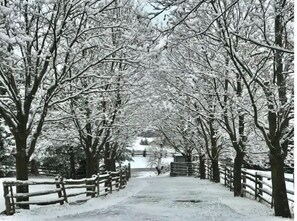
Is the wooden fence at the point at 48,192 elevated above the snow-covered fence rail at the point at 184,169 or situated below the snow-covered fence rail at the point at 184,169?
above

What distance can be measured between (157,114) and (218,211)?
871 inches

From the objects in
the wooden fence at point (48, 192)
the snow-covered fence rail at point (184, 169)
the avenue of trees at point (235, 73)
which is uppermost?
the avenue of trees at point (235, 73)

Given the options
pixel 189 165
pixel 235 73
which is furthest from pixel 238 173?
pixel 189 165

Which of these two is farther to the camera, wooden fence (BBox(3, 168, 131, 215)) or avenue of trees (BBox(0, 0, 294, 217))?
wooden fence (BBox(3, 168, 131, 215))

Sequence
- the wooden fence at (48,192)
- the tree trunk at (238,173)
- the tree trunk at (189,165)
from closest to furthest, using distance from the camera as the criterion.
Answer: the wooden fence at (48,192) < the tree trunk at (238,173) < the tree trunk at (189,165)

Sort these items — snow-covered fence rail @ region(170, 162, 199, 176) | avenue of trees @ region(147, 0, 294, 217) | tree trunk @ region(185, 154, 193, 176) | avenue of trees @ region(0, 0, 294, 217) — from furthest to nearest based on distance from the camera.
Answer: tree trunk @ region(185, 154, 193, 176) → snow-covered fence rail @ region(170, 162, 199, 176) → avenue of trees @ region(0, 0, 294, 217) → avenue of trees @ region(147, 0, 294, 217)

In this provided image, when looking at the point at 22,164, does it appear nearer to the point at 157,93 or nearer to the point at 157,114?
the point at 157,93

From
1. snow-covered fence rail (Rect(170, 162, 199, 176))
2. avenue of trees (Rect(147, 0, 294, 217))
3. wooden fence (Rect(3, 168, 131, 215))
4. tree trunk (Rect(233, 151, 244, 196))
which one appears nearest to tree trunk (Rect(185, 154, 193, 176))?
snow-covered fence rail (Rect(170, 162, 199, 176))

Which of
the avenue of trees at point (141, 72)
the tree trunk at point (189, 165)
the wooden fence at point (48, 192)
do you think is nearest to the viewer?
the avenue of trees at point (141, 72)

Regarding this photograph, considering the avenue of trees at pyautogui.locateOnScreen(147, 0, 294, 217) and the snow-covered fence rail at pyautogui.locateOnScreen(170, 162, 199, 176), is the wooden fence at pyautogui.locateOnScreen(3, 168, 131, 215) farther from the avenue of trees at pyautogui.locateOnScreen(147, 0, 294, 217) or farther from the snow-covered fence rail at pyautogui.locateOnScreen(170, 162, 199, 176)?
the snow-covered fence rail at pyautogui.locateOnScreen(170, 162, 199, 176)

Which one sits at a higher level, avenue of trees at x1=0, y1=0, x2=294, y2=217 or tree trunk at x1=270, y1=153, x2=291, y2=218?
avenue of trees at x1=0, y1=0, x2=294, y2=217

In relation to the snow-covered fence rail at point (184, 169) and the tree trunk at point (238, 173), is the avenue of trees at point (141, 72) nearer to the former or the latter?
the tree trunk at point (238, 173)

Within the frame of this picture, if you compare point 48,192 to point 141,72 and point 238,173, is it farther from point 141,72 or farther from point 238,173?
Answer: point 141,72

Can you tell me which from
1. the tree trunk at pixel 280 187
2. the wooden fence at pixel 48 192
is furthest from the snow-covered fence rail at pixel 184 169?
the tree trunk at pixel 280 187
